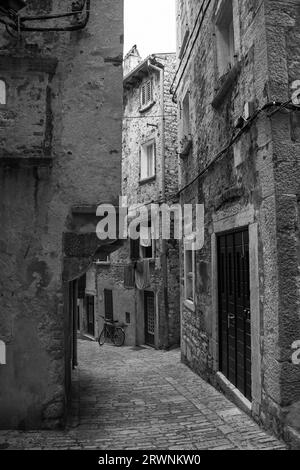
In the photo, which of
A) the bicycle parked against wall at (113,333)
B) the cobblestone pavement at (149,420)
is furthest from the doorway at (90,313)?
the cobblestone pavement at (149,420)

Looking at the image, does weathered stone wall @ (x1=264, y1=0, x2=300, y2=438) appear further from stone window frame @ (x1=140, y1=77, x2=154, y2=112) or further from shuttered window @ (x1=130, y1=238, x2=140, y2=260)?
shuttered window @ (x1=130, y1=238, x2=140, y2=260)

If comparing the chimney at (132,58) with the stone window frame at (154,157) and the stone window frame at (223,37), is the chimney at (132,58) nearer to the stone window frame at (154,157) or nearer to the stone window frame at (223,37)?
the stone window frame at (154,157)

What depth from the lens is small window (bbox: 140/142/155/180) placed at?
1468 centimetres

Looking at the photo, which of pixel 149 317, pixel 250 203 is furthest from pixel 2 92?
pixel 149 317

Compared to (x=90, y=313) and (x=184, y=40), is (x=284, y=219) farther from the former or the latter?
(x=90, y=313)

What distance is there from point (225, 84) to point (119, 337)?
11.3 m

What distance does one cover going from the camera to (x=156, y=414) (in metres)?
5.39

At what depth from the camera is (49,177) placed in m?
5.10

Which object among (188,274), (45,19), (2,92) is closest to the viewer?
(2,92)

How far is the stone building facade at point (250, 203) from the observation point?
4.27 m

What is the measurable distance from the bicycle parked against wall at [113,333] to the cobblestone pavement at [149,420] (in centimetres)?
730
